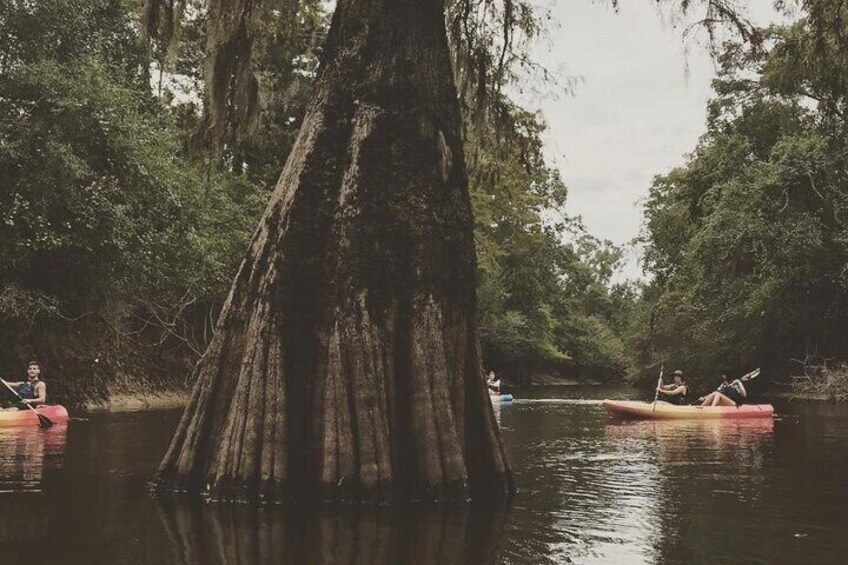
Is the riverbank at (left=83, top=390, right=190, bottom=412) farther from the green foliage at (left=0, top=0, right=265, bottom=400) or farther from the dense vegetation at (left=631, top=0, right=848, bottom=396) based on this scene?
the dense vegetation at (left=631, top=0, right=848, bottom=396)

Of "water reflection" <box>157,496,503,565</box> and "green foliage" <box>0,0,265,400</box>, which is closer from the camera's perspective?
"water reflection" <box>157,496,503,565</box>

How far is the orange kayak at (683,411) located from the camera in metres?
19.3

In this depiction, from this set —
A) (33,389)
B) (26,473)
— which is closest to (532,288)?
(33,389)

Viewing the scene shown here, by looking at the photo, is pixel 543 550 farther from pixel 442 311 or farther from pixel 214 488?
pixel 214 488

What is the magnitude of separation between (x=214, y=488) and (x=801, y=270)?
25380 mm

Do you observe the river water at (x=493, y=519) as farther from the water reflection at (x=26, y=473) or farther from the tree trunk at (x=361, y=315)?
the tree trunk at (x=361, y=315)

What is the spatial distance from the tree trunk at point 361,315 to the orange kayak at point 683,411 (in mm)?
12565

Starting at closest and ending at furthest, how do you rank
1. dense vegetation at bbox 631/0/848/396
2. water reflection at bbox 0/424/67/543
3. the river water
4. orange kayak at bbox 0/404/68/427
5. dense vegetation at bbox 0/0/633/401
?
the river water → water reflection at bbox 0/424/67/543 → orange kayak at bbox 0/404/68/427 → dense vegetation at bbox 0/0/633/401 → dense vegetation at bbox 631/0/848/396

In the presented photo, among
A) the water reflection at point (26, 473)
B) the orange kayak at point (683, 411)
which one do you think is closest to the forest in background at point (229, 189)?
the water reflection at point (26, 473)

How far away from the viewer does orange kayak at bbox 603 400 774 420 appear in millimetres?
19328

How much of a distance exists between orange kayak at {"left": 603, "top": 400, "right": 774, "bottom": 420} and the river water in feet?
26.2

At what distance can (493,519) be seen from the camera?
6520 mm

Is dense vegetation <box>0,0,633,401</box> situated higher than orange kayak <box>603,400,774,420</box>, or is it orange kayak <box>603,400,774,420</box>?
dense vegetation <box>0,0,633,401</box>

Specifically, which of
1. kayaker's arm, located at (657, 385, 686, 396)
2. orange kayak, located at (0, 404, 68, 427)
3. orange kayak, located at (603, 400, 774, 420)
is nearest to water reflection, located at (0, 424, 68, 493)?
orange kayak, located at (0, 404, 68, 427)
